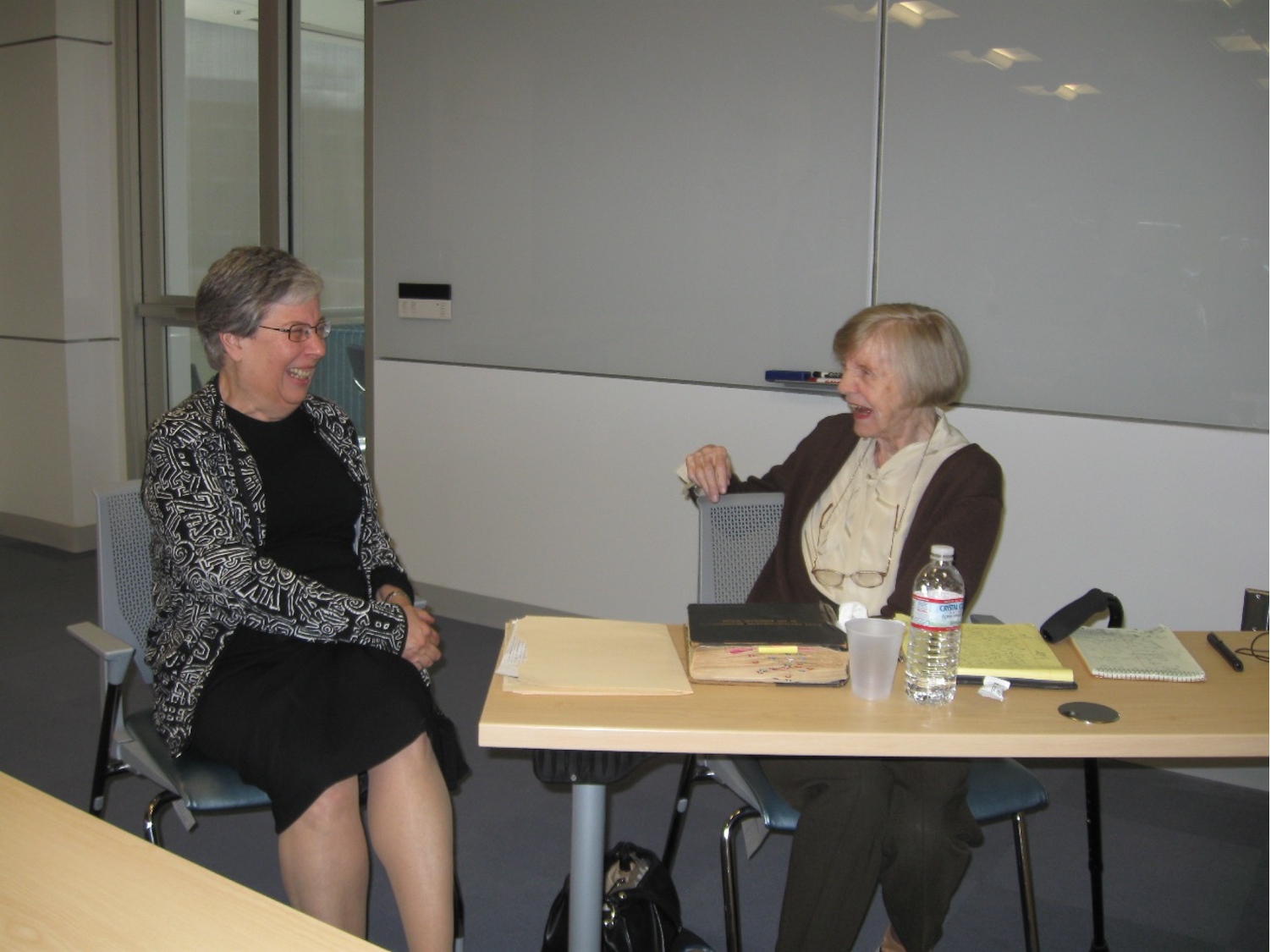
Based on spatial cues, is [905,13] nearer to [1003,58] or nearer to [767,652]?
[1003,58]

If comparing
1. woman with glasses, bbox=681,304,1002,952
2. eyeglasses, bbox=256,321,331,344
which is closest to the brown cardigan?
woman with glasses, bbox=681,304,1002,952

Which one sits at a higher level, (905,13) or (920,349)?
(905,13)

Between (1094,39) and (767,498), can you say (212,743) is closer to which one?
(767,498)

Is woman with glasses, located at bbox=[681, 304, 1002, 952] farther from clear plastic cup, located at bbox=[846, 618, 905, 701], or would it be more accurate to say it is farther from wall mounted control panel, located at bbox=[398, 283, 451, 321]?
wall mounted control panel, located at bbox=[398, 283, 451, 321]

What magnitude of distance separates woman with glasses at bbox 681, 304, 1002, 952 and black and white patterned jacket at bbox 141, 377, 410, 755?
0.79 meters

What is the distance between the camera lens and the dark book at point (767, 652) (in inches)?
67.5

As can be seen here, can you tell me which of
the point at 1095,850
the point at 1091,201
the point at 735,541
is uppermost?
the point at 1091,201

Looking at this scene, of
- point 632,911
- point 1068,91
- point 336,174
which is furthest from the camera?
point 336,174

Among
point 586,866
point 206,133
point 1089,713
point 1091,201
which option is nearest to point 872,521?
point 1089,713

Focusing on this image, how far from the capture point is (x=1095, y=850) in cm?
236

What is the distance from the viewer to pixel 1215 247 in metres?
3.09

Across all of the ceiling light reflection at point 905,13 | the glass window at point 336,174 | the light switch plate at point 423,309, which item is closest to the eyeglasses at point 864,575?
the ceiling light reflection at point 905,13

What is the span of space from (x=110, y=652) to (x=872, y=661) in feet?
4.55

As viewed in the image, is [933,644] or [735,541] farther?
[735,541]
